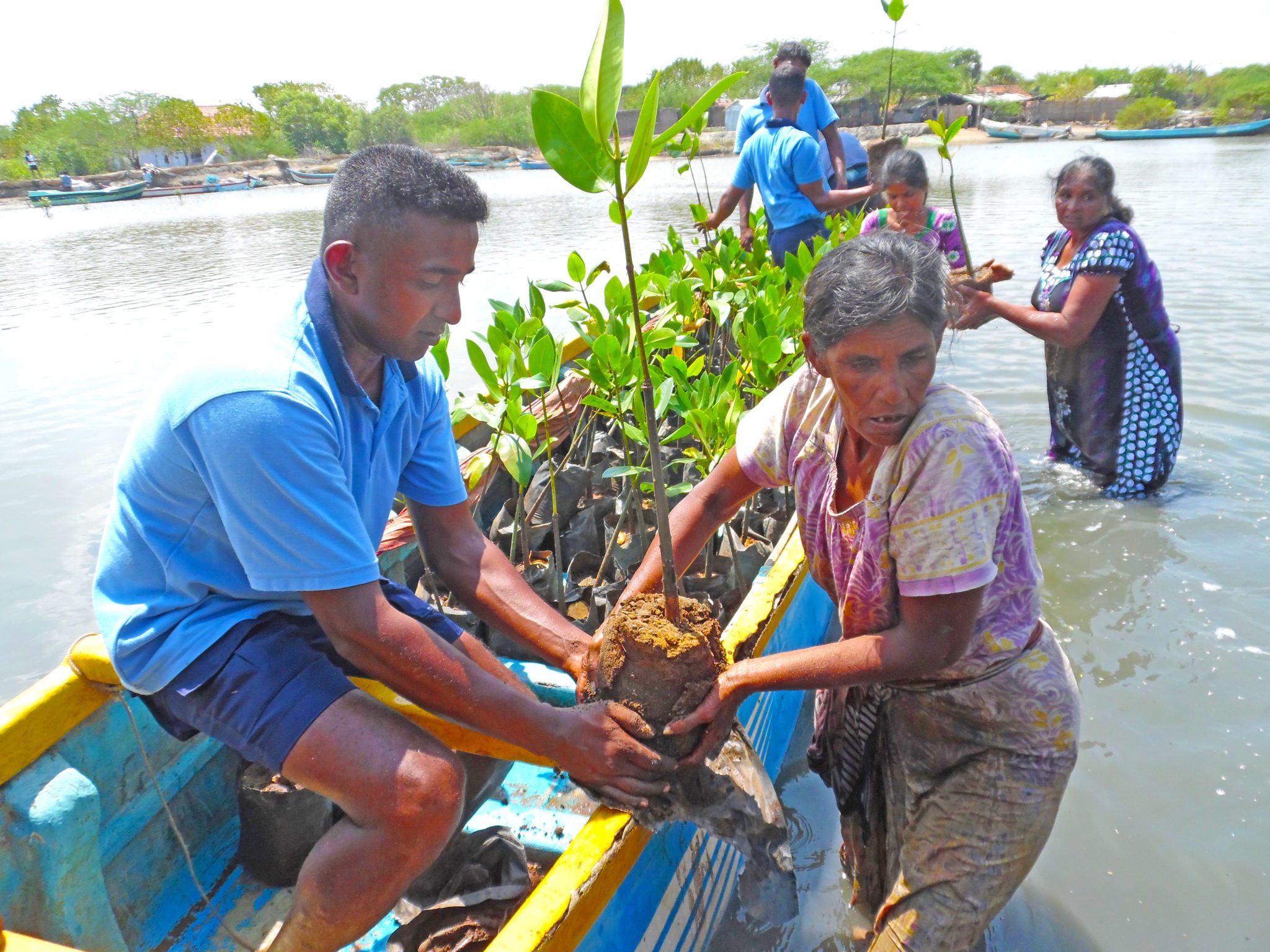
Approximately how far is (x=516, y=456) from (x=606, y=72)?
1.22 m

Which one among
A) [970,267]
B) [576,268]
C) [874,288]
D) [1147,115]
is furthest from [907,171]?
[1147,115]

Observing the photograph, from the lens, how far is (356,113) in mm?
56844

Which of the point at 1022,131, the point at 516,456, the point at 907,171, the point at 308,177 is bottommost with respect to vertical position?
the point at 516,456

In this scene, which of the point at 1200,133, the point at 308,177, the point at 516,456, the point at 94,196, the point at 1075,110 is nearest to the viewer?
the point at 516,456

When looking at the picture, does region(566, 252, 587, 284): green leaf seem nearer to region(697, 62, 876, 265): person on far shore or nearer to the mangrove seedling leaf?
the mangrove seedling leaf

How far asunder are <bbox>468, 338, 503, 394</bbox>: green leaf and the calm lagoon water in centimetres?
82

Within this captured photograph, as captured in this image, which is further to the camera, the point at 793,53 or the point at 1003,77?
the point at 1003,77

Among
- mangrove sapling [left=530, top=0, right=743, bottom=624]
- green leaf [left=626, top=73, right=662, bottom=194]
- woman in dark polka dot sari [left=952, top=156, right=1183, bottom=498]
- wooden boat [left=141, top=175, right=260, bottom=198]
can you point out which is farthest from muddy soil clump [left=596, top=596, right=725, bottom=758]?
wooden boat [left=141, top=175, right=260, bottom=198]

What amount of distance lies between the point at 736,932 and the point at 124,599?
1574 mm

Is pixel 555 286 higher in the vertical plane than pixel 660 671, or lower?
higher

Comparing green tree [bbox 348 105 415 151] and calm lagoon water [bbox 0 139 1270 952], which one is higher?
green tree [bbox 348 105 415 151]

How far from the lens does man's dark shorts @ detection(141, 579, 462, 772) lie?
1.39 meters

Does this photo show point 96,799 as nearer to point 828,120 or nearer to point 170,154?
point 828,120

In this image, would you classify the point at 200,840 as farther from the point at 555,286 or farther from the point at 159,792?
the point at 555,286
